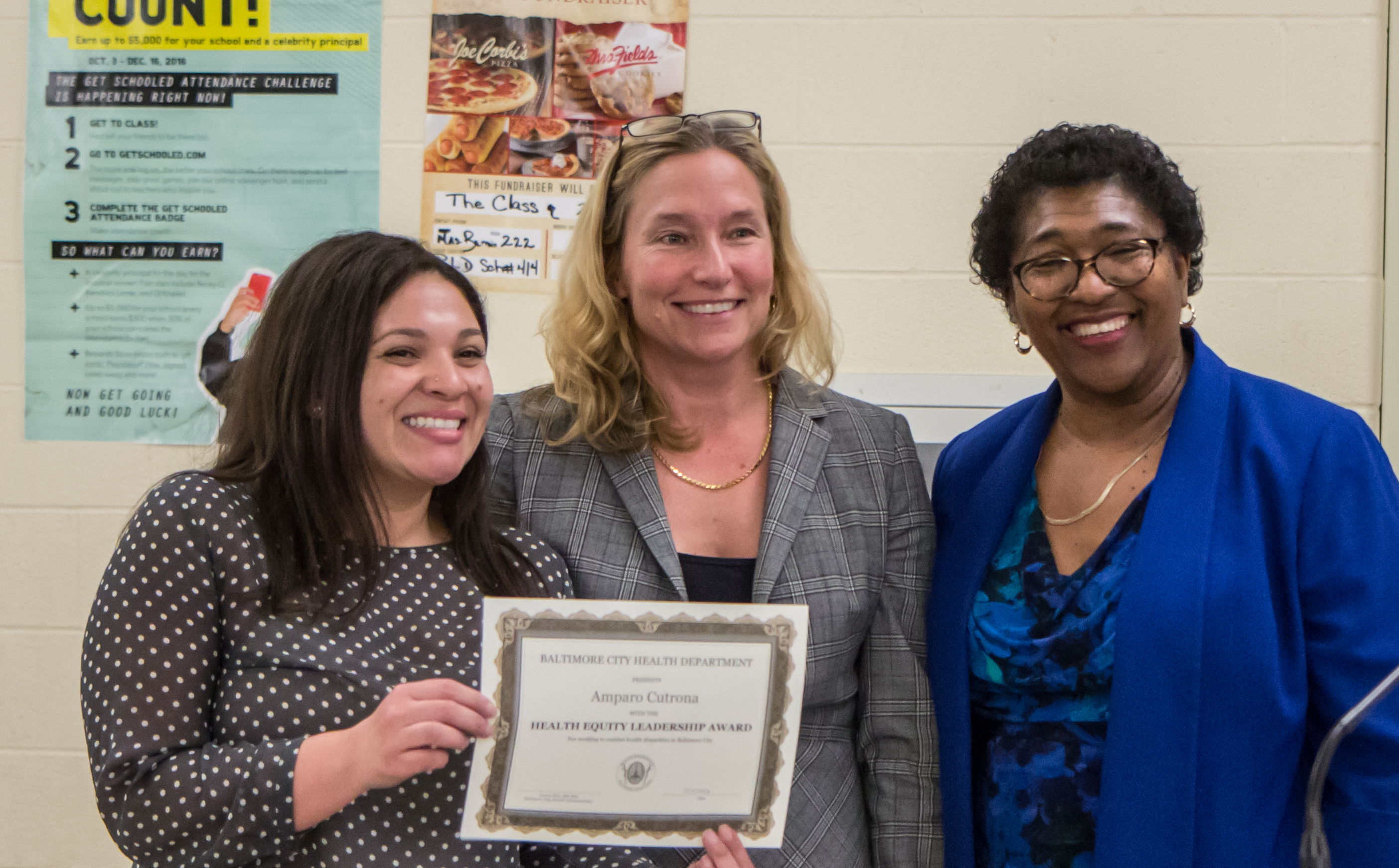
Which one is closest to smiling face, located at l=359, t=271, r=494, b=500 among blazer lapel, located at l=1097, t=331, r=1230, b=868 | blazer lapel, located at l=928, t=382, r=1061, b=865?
blazer lapel, located at l=928, t=382, r=1061, b=865

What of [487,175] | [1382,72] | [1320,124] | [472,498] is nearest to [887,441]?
[472,498]

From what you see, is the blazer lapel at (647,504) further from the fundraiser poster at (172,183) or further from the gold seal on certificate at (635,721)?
the fundraiser poster at (172,183)

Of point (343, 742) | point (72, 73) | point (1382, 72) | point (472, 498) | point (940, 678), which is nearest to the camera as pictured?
point (343, 742)

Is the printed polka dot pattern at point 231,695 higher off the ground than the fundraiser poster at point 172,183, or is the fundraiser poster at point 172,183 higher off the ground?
the fundraiser poster at point 172,183

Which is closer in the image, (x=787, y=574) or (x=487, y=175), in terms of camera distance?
(x=787, y=574)

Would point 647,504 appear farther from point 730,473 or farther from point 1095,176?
point 1095,176

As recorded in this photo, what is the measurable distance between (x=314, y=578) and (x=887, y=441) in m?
0.83

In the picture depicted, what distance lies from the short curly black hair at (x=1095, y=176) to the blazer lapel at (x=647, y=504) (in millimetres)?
564

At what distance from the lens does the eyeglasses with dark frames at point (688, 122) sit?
5.19 feet

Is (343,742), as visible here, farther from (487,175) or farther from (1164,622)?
(487,175)

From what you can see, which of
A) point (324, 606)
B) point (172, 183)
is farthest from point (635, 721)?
point (172, 183)

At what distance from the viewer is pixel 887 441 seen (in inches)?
63.9

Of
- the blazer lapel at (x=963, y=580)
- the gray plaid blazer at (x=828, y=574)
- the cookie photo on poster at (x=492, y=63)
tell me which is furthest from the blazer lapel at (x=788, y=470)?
the cookie photo on poster at (x=492, y=63)

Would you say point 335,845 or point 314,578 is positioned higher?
point 314,578
